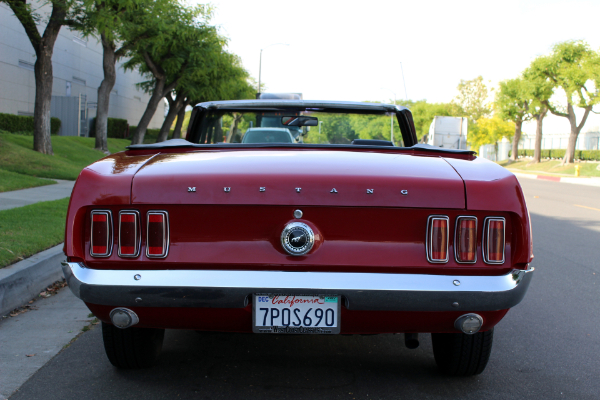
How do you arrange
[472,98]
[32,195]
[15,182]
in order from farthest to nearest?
[472,98], [15,182], [32,195]

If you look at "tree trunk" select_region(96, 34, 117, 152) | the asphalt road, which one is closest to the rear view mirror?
the asphalt road

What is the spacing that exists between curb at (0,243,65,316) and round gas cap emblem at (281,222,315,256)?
284 cm

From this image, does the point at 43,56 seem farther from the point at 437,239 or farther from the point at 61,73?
the point at 437,239

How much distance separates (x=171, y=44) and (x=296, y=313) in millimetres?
25520

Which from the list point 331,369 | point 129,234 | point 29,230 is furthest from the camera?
point 29,230

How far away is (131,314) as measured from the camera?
2.65m

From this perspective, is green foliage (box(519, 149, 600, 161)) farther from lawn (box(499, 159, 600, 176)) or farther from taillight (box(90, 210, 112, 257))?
taillight (box(90, 210, 112, 257))

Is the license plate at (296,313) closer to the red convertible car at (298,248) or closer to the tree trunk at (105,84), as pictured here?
the red convertible car at (298,248)

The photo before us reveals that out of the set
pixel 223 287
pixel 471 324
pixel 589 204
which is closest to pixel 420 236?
pixel 471 324

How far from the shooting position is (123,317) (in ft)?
8.70

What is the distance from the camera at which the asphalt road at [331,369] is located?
119 inches

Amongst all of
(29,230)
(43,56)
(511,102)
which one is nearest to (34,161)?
(43,56)

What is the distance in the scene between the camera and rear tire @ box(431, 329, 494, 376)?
304 centimetres

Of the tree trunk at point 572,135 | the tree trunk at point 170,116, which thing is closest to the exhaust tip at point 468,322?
the tree trunk at point 170,116
